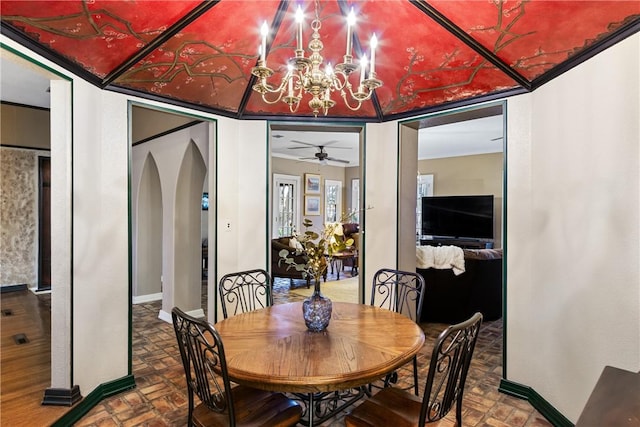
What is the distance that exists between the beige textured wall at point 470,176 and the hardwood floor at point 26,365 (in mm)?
7254

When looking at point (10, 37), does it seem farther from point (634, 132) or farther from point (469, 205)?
point (469, 205)

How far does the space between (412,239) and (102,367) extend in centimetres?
295

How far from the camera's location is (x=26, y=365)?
9.59ft

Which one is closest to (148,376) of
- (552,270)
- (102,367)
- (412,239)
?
(102,367)

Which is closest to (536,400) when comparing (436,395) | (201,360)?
(436,395)

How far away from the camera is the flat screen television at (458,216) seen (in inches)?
271

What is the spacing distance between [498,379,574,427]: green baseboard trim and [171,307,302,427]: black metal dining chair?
68.3 inches

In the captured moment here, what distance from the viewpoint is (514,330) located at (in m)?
2.63

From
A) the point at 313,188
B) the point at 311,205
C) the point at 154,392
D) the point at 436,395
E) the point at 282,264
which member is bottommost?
the point at 154,392

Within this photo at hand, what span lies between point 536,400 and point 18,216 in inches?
280

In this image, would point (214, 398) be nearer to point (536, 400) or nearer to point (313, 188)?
point (536, 400)

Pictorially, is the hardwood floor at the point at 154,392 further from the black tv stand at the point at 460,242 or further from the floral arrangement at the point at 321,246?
the black tv stand at the point at 460,242

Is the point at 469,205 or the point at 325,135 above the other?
the point at 325,135

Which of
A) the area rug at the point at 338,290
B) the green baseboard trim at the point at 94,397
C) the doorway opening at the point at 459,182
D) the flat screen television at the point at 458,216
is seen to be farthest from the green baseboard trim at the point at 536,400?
the flat screen television at the point at 458,216
